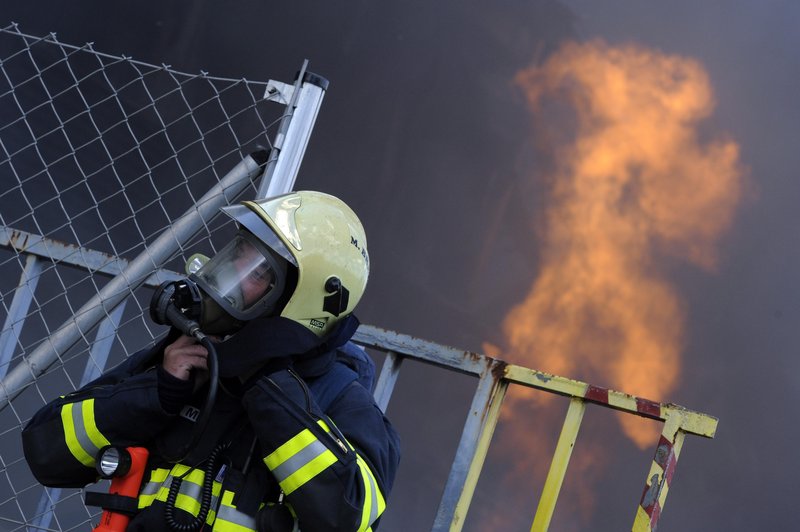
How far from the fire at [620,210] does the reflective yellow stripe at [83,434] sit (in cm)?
463

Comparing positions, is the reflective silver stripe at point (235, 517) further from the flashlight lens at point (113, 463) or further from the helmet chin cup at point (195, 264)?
the helmet chin cup at point (195, 264)

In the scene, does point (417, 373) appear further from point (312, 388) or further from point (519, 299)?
point (312, 388)

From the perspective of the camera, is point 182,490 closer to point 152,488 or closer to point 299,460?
point 152,488

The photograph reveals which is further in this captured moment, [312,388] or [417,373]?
[417,373]

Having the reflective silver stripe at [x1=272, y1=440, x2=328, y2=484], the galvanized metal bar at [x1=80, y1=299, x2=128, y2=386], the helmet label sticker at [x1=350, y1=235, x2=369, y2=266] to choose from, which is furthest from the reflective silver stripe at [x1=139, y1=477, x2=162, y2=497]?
the galvanized metal bar at [x1=80, y1=299, x2=128, y2=386]

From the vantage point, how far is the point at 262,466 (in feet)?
7.42

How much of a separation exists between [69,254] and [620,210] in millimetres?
4425

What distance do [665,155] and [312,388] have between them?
5.02 m

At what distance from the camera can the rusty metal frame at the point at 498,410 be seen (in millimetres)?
2902

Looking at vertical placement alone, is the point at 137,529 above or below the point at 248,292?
below

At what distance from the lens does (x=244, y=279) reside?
2.31m

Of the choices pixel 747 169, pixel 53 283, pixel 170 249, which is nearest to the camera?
pixel 170 249

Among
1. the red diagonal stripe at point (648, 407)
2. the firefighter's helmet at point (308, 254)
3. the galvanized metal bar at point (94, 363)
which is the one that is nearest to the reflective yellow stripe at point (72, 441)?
the firefighter's helmet at point (308, 254)

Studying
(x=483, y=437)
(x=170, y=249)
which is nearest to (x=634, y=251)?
(x=483, y=437)
